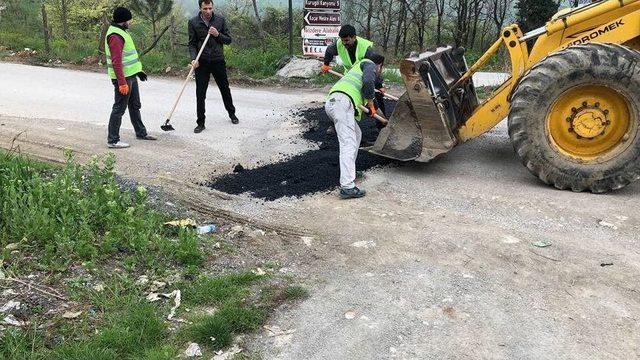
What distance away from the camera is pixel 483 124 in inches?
230

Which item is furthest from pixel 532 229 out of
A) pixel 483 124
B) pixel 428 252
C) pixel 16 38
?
pixel 16 38

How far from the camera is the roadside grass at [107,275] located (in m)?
3.23

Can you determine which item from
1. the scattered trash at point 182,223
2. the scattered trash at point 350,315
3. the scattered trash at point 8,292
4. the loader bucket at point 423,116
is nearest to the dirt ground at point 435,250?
the scattered trash at point 350,315

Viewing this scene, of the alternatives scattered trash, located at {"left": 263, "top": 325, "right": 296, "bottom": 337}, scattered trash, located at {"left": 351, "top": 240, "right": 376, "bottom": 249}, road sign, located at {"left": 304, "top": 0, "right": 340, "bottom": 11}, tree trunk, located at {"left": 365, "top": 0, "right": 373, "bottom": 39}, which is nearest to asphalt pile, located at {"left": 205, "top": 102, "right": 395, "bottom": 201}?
scattered trash, located at {"left": 351, "top": 240, "right": 376, "bottom": 249}

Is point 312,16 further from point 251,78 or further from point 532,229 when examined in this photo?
point 532,229

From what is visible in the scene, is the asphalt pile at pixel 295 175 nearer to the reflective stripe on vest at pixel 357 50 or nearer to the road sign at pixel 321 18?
the reflective stripe on vest at pixel 357 50

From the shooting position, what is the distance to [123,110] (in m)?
7.12

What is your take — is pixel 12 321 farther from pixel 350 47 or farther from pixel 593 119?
pixel 593 119

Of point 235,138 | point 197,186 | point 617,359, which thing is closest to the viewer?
point 617,359

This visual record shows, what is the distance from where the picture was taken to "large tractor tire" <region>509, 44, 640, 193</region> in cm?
521

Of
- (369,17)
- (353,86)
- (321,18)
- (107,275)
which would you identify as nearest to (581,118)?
(353,86)

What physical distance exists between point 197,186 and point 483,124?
2896 millimetres

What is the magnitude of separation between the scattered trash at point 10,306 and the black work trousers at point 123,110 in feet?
12.4

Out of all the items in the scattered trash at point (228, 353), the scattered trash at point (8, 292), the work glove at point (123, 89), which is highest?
the work glove at point (123, 89)
